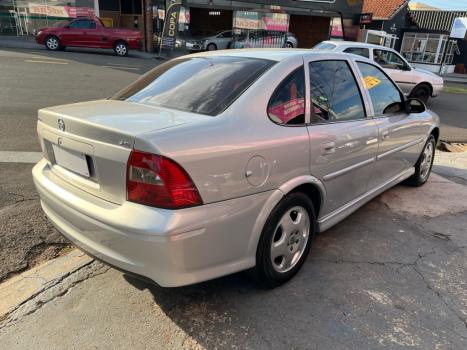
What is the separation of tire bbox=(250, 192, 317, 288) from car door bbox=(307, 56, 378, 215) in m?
0.27

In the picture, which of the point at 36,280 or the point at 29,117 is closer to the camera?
the point at 36,280

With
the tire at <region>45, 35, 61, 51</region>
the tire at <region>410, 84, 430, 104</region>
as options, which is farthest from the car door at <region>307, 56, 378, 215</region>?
the tire at <region>45, 35, 61, 51</region>

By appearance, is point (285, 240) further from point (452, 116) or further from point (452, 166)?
point (452, 116)

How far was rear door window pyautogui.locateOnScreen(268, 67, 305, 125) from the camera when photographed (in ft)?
8.80

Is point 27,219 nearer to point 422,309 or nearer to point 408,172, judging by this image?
point 422,309

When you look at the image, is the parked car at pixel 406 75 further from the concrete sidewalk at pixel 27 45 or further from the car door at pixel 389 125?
the concrete sidewalk at pixel 27 45

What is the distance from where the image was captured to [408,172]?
468cm

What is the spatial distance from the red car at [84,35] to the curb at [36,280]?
1822 cm

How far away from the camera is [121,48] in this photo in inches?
782

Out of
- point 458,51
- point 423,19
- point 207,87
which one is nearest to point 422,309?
point 207,87

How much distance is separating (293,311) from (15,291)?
6.30ft

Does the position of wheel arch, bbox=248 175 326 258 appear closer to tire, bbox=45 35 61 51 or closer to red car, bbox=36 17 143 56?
red car, bbox=36 17 143 56

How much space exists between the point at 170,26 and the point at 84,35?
421 cm

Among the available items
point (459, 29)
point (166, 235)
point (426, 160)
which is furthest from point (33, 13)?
point (459, 29)
